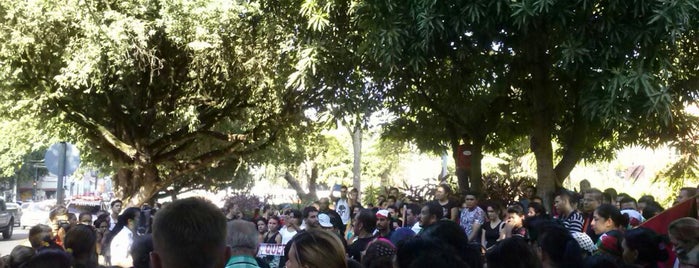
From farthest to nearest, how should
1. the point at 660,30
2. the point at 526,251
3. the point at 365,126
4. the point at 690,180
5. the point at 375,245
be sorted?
1. the point at 690,180
2. the point at 365,126
3. the point at 660,30
4. the point at 375,245
5. the point at 526,251

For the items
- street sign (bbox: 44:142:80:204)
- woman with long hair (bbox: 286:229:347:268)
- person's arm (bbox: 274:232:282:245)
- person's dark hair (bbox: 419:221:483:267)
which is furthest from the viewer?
street sign (bbox: 44:142:80:204)

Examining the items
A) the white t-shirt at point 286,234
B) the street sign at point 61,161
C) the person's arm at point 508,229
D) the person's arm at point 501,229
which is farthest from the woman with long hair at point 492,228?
the street sign at point 61,161

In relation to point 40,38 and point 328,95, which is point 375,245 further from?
point 40,38

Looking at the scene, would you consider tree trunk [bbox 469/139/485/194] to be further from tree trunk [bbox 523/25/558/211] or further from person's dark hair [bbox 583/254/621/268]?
person's dark hair [bbox 583/254/621/268]

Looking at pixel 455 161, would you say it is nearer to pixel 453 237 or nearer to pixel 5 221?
pixel 453 237

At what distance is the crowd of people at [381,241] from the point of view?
316 centimetres

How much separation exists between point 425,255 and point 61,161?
11038 mm

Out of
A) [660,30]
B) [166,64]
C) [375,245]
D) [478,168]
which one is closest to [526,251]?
[375,245]

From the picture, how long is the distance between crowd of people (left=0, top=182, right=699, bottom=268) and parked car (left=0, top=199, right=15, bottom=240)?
1826 centimetres

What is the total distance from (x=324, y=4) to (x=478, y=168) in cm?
574

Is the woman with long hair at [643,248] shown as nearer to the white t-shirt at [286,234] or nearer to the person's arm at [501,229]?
the person's arm at [501,229]

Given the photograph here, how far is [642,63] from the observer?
11172mm

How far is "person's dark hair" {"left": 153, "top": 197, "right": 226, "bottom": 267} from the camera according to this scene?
307cm

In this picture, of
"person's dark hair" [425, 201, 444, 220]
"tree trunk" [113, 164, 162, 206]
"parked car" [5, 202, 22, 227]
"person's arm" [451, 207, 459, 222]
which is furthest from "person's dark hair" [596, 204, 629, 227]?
"parked car" [5, 202, 22, 227]
